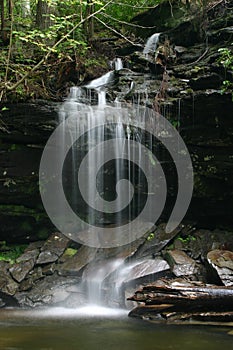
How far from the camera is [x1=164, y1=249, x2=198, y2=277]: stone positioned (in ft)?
23.5

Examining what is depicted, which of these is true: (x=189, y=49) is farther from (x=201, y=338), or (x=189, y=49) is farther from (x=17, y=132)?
(x=201, y=338)

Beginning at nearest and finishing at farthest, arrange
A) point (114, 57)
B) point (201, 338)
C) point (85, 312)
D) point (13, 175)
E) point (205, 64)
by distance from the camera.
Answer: point (201, 338)
point (85, 312)
point (205, 64)
point (13, 175)
point (114, 57)

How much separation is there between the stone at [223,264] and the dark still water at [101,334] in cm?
124

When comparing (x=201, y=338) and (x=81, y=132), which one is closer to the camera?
(x=201, y=338)

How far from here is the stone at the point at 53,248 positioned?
26.6ft

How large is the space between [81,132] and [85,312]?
11.4 ft

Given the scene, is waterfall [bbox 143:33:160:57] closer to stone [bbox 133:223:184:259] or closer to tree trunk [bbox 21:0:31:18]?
stone [bbox 133:223:184:259]

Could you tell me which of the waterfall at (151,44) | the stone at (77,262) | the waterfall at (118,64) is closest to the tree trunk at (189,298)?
the stone at (77,262)

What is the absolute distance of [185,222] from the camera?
29.1ft

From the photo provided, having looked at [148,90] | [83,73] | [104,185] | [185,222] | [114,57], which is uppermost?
[114,57]

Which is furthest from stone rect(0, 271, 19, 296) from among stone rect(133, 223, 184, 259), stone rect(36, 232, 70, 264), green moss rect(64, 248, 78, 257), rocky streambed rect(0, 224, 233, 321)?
stone rect(133, 223, 184, 259)

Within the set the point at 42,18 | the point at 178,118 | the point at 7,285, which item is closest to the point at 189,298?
the point at 7,285

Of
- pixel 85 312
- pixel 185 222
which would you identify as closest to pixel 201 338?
pixel 85 312

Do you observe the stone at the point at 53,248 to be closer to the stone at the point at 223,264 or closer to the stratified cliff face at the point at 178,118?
the stratified cliff face at the point at 178,118
